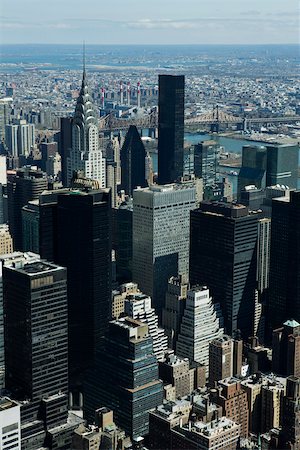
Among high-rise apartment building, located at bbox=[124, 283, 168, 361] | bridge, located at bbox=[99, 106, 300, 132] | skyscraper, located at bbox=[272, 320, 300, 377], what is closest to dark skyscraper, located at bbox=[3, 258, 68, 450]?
high-rise apartment building, located at bbox=[124, 283, 168, 361]

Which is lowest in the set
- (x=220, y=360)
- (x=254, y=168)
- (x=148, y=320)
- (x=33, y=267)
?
(x=220, y=360)

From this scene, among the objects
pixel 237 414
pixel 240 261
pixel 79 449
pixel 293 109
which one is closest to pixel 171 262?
pixel 240 261

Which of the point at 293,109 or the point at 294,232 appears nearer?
the point at 294,232

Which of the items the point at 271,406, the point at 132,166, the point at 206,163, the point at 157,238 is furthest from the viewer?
the point at 132,166

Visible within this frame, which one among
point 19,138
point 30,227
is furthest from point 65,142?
point 19,138

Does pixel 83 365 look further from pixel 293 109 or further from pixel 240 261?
pixel 293 109

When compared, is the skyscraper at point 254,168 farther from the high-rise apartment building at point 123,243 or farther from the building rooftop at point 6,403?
the building rooftop at point 6,403

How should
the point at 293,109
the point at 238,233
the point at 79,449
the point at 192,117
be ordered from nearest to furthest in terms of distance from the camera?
1. the point at 79,449
2. the point at 238,233
3. the point at 192,117
4. the point at 293,109

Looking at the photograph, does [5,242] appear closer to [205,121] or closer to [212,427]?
[212,427]
